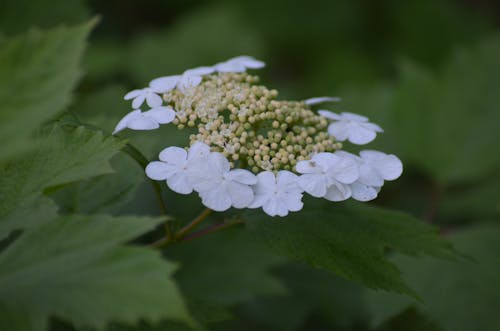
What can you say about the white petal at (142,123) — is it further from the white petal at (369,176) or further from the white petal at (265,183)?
the white petal at (369,176)

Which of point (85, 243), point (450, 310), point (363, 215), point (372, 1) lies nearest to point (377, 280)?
point (363, 215)

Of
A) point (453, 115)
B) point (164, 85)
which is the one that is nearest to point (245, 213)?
point (164, 85)

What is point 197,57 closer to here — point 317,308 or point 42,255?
point 317,308

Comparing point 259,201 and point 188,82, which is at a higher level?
point 188,82

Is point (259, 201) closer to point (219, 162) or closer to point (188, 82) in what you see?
point (219, 162)

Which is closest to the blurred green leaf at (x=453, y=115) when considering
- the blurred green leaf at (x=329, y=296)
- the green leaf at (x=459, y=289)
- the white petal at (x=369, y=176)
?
the green leaf at (x=459, y=289)

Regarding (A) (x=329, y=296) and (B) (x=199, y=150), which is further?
(A) (x=329, y=296)

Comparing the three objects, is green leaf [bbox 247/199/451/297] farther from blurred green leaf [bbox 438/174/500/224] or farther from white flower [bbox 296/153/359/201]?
blurred green leaf [bbox 438/174/500/224]
